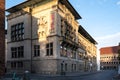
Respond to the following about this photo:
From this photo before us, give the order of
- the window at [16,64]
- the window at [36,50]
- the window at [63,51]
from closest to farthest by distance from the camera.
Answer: the window at [63,51] < the window at [36,50] < the window at [16,64]

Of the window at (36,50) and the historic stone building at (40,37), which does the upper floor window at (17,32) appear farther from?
the window at (36,50)

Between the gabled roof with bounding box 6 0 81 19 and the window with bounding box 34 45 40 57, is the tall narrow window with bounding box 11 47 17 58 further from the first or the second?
the gabled roof with bounding box 6 0 81 19

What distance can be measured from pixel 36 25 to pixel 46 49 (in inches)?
258

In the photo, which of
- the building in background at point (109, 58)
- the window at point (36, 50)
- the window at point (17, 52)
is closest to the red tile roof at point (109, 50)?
the building in background at point (109, 58)

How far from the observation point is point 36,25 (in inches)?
2035

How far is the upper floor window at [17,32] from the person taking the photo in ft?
175

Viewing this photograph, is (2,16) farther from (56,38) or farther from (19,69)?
(19,69)

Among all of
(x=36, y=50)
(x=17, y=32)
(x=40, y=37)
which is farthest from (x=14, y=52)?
(x=40, y=37)

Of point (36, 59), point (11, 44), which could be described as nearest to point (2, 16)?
point (36, 59)

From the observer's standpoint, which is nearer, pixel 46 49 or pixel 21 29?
pixel 46 49

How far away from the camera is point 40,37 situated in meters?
50.5

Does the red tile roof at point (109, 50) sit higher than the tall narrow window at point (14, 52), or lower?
higher

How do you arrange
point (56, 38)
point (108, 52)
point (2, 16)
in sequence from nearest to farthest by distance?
point (2, 16) → point (56, 38) → point (108, 52)

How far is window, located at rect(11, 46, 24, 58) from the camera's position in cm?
5300
